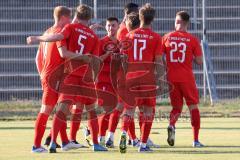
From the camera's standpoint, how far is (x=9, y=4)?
30812 millimetres

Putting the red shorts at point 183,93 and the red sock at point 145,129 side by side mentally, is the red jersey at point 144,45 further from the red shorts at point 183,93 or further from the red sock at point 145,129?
the red shorts at point 183,93

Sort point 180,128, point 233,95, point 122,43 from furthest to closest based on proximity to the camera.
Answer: point 233,95 < point 180,128 < point 122,43

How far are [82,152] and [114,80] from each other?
2255 mm

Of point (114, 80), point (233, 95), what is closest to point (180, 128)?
point (114, 80)

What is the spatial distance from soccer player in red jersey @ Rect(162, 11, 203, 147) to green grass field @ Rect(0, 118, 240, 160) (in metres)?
0.67

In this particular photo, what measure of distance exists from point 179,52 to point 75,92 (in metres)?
2.25

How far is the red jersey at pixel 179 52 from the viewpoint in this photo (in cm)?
1505

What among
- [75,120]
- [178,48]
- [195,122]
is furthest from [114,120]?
[178,48]

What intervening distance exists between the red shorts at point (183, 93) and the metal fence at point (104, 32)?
13925 millimetres

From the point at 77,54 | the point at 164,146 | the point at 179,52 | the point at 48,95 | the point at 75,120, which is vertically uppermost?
the point at 77,54

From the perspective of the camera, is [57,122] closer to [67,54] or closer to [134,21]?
[67,54]

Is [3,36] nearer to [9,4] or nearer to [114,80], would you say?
[9,4]

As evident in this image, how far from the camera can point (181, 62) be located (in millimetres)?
15125

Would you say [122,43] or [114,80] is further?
[114,80]
